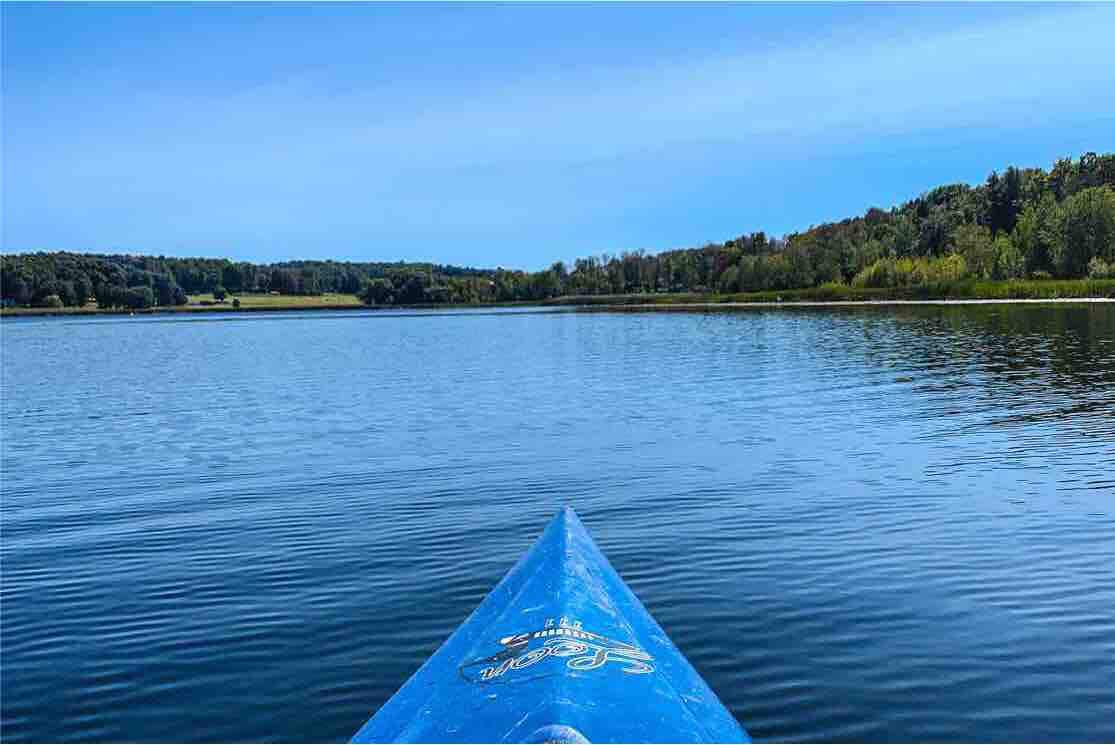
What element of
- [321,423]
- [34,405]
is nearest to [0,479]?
[321,423]

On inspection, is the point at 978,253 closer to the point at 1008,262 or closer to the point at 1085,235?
the point at 1008,262

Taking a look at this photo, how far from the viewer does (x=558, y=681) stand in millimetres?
7156

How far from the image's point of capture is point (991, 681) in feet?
33.6

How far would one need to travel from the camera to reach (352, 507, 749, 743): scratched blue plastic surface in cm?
671

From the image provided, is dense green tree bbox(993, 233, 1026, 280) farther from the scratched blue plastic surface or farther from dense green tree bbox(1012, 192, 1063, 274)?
the scratched blue plastic surface

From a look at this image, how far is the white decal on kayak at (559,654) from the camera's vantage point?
7676 millimetres

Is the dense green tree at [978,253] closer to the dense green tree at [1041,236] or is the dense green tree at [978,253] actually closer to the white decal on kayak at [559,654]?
the dense green tree at [1041,236]

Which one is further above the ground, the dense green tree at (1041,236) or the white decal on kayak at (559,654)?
the dense green tree at (1041,236)

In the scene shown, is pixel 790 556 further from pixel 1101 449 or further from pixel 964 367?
pixel 964 367

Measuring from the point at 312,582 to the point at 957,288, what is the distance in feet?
453

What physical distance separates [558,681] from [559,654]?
567mm

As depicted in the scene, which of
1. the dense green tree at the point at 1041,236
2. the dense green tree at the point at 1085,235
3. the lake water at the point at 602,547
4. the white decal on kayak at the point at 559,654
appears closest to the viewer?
the white decal on kayak at the point at 559,654

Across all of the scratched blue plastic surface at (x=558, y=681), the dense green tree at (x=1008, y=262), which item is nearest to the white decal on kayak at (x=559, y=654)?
the scratched blue plastic surface at (x=558, y=681)

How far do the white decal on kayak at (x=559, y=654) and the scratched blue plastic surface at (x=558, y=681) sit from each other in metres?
0.01
